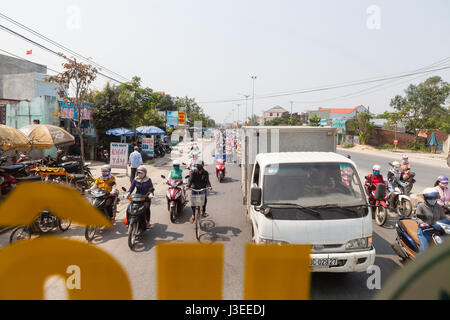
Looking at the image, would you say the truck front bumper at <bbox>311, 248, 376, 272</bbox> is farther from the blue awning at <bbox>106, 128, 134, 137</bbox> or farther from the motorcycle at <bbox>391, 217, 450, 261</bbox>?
the blue awning at <bbox>106, 128, 134, 137</bbox>

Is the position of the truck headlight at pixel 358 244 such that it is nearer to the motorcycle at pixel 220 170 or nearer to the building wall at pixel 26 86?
the motorcycle at pixel 220 170

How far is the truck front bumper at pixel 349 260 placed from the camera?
3.37m

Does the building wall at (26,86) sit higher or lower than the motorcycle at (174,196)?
higher

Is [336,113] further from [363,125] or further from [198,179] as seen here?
[198,179]

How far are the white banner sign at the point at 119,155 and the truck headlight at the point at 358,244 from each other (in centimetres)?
944

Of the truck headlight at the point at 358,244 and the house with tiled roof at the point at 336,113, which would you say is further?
the house with tiled roof at the point at 336,113

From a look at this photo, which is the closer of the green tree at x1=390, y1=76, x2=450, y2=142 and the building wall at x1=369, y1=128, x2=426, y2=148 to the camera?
the building wall at x1=369, y1=128, x2=426, y2=148

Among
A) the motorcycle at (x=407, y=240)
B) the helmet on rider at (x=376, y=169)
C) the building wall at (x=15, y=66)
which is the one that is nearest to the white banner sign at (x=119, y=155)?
the helmet on rider at (x=376, y=169)

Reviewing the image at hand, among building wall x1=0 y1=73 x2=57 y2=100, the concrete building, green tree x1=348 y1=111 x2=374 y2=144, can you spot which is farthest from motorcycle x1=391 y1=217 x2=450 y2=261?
the concrete building

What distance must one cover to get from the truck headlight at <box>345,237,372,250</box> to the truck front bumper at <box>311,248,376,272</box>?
0.06 meters

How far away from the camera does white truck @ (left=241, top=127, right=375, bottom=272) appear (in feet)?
11.1

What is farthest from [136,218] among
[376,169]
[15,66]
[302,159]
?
[15,66]

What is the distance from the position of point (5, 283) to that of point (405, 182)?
892 cm

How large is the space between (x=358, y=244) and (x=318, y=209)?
691 millimetres
